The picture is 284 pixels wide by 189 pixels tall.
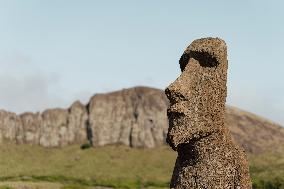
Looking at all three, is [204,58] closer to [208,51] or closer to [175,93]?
[208,51]

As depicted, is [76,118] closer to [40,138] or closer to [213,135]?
[40,138]

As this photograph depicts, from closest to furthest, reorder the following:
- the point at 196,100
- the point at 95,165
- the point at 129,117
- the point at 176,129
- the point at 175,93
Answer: the point at 176,129 → the point at 175,93 → the point at 196,100 → the point at 95,165 → the point at 129,117

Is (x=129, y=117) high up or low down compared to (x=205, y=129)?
up

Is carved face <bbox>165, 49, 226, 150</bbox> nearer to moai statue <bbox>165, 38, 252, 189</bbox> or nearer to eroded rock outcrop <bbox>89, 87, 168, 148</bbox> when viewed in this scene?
moai statue <bbox>165, 38, 252, 189</bbox>

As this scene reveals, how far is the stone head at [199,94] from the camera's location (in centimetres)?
1070

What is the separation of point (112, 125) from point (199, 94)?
16840cm

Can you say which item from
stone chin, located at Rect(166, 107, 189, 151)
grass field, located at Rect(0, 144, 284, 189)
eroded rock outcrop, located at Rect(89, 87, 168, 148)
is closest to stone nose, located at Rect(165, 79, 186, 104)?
stone chin, located at Rect(166, 107, 189, 151)

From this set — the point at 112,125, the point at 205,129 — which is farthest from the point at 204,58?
the point at 112,125

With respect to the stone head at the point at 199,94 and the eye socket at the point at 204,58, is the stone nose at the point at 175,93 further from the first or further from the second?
the eye socket at the point at 204,58

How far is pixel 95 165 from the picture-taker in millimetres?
136125

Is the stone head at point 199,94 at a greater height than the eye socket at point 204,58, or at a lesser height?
lesser

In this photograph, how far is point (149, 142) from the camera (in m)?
166

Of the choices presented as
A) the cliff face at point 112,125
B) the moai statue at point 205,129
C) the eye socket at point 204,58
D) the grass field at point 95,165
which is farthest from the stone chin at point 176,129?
the cliff face at point 112,125

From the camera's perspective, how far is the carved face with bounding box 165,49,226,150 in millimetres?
10695
